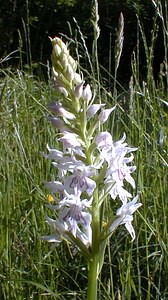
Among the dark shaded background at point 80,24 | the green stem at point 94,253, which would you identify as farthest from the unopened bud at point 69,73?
the dark shaded background at point 80,24

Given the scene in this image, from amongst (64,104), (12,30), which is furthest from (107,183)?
(12,30)

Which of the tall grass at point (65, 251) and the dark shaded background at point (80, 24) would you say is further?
the dark shaded background at point (80, 24)

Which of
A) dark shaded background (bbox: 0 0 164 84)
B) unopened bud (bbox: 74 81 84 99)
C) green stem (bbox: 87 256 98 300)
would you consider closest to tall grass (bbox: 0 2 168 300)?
green stem (bbox: 87 256 98 300)

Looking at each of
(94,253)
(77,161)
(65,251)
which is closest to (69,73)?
(77,161)

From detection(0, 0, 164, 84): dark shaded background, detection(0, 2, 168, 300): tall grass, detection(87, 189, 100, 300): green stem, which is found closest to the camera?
detection(87, 189, 100, 300): green stem

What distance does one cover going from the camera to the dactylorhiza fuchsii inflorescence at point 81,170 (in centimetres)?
143

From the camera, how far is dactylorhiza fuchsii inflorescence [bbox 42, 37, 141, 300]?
143cm

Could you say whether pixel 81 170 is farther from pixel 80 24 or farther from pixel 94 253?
pixel 80 24

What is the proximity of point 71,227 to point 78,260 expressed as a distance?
3.26 ft

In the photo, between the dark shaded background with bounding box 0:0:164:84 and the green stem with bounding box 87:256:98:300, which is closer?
the green stem with bounding box 87:256:98:300

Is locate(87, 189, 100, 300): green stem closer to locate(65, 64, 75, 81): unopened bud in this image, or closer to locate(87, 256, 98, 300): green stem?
locate(87, 256, 98, 300): green stem

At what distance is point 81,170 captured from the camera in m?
1.42

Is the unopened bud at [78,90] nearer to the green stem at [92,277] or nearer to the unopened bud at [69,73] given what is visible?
the unopened bud at [69,73]

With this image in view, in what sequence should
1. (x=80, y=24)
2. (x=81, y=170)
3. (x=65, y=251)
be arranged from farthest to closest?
1. (x=80, y=24)
2. (x=65, y=251)
3. (x=81, y=170)
